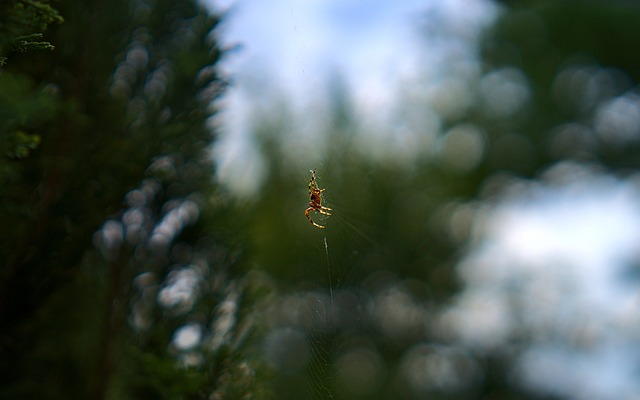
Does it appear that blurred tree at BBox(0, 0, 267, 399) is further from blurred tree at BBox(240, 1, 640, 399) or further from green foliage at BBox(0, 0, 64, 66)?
blurred tree at BBox(240, 1, 640, 399)

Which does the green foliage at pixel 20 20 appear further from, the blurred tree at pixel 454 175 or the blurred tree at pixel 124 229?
the blurred tree at pixel 454 175

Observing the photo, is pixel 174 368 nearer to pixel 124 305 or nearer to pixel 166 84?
pixel 124 305

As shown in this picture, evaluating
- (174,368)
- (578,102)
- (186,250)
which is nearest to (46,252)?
(174,368)

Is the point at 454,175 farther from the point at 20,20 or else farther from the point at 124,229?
the point at 20,20

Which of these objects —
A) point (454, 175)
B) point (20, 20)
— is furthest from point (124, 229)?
point (454, 175)

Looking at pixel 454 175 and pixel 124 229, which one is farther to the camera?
pixel 454 175

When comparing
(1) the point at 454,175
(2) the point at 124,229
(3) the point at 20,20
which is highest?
(1) the point at 454,175

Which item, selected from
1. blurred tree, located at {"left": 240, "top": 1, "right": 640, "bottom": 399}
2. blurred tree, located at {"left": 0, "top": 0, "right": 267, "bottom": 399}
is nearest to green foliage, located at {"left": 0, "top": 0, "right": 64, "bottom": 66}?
blurred tree, located at {"left": 0, "top": 0, "right": 267, "bottom": 399}

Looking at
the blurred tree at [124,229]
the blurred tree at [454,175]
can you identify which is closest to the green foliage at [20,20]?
the blurred tree at [124,229]
